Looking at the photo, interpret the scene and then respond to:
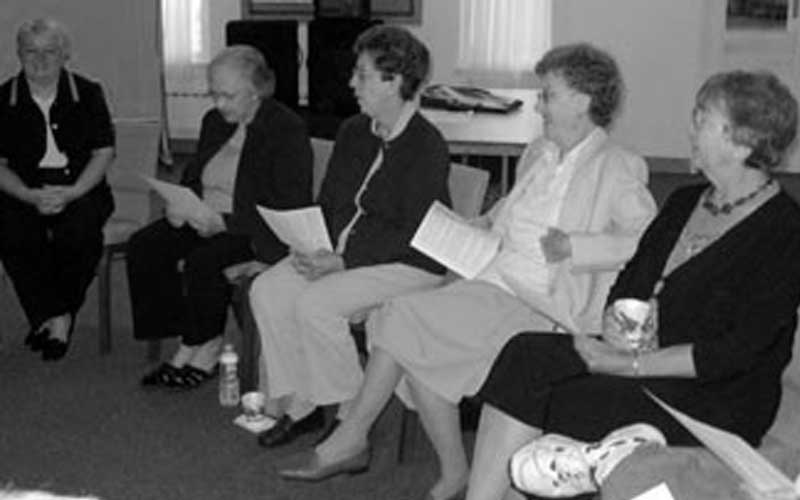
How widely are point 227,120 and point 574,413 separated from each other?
1.98 meters

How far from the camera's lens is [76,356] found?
4.53 metres

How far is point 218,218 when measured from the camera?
13.3 feet

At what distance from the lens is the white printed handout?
396cm

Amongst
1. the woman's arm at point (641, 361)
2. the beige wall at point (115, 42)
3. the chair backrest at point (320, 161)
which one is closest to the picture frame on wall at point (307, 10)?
the beige wall at point (115, 42)

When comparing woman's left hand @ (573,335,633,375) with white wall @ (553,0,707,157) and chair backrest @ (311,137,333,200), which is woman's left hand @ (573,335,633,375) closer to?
chair backrest @ (311,137,333,200)

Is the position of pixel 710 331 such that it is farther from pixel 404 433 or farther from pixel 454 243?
pixel 404 433

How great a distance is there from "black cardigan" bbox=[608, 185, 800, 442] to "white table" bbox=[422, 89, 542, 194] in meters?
1.88

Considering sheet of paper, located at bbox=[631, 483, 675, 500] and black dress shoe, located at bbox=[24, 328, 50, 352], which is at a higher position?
sheet of paper, located at bbox=[631, 483, 675, 500]

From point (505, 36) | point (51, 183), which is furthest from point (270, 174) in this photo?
point (505, 36)

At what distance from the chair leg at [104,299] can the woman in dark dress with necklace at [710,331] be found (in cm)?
208

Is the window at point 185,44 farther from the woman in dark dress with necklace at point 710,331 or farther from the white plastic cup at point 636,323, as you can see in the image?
the white plastic cup at point 636,323

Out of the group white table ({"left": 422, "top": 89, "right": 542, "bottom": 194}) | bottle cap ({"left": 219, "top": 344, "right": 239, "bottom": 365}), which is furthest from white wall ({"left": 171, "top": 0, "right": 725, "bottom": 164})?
bottle cap ({"left": 219, "top": 344, "right": 239, "bottom": 365})

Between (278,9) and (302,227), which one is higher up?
(278,9)

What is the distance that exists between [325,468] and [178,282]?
1.11 metres
